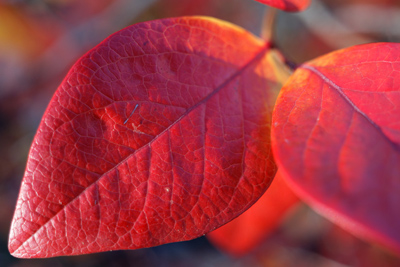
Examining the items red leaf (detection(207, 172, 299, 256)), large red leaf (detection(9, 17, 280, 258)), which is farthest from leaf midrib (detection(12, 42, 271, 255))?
red leaf (detection(207, 172, 299, 256))

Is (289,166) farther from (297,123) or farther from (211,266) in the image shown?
(211,266)

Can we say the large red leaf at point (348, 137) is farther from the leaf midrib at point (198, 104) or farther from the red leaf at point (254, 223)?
the red leaf at point (254, 223)

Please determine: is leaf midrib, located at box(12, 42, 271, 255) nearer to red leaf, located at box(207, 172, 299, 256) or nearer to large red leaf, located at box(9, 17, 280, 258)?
large red leaf, located at box(9, 17, 280, 258)

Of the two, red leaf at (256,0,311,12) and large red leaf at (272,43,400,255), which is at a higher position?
red leaf at (256,0,311,12)

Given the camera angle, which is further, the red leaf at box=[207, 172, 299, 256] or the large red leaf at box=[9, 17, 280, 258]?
the red leaf at box=[207, 172, 299, 256]

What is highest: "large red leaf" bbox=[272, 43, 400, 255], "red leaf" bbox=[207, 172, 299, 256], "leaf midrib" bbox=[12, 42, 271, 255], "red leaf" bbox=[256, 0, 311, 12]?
"red leaf" bbox=[256, 0, 311, 12]

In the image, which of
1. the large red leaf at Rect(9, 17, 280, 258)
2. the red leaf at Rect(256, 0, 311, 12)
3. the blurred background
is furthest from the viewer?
the blurred background

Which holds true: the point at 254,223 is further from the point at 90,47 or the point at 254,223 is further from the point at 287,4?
the point at 90,47

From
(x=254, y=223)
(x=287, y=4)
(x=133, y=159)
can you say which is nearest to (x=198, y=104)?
(x=133, y=159)
